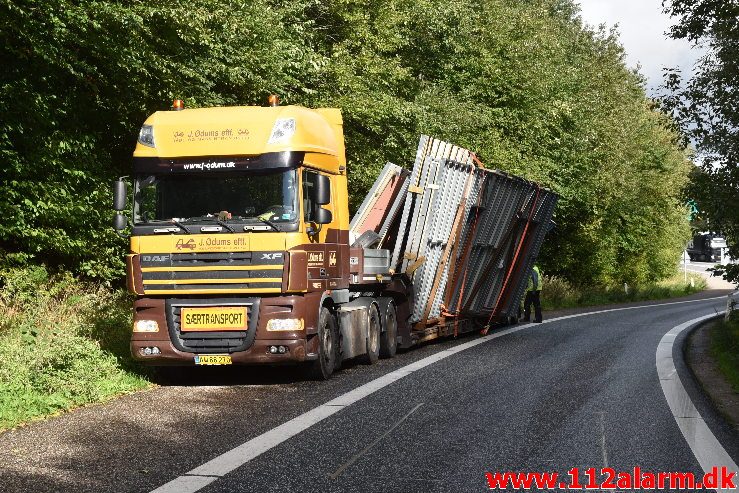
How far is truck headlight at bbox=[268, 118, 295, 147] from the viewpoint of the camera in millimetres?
11078

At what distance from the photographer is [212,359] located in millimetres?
10867

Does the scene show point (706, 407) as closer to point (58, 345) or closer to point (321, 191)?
point (321, 191)

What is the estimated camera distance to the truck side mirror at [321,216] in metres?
11.1

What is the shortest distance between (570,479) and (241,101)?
14970 millimetres

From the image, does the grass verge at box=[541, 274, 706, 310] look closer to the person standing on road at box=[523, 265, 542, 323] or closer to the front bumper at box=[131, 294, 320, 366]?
the person standing on road at box=[523, 265, 542, 323]

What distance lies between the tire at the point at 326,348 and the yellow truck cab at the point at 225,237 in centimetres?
28

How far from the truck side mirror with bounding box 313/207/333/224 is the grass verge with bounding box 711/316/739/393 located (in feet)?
16.6

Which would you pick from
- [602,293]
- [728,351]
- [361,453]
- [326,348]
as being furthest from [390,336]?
[602,293]

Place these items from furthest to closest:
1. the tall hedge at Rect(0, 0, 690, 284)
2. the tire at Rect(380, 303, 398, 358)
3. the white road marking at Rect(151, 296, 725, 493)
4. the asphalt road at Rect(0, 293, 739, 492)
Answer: the tall hedge at Rect(0, 0, 690, 284) < the tire at Rect(380, 303, 398, 358) < the asphalt road at Rect(0, 293, 739, 492) < the white road marking at Rect(151, 296, 725, 493)

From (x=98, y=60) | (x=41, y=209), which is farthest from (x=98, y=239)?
(x=98, y=60)

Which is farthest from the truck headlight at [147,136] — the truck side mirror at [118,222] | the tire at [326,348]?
the tire at [326,348]

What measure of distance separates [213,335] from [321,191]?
202 cm

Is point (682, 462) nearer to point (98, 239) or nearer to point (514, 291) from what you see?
point (98, 239)

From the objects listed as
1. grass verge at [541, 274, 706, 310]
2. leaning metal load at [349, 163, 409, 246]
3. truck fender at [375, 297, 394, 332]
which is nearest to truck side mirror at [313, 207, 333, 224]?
truck fender at [375, 297, 394, 332]
